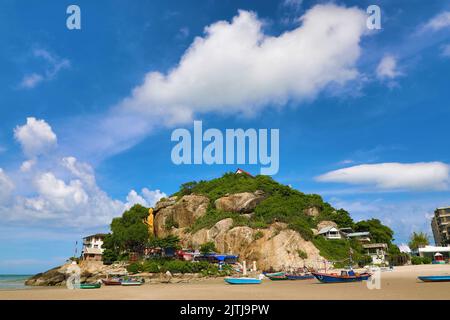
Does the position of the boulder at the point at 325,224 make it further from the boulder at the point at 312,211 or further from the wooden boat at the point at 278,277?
the wooden boat at the point at 278,277

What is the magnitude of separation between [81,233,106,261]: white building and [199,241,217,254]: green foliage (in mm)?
32709

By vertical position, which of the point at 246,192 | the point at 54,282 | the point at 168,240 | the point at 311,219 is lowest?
the point at 54,282

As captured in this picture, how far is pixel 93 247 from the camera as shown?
88.9 meters

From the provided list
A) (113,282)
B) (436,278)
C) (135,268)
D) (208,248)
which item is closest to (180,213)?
(208,248)

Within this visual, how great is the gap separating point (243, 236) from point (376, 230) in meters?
32.2

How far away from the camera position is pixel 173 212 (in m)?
81.4

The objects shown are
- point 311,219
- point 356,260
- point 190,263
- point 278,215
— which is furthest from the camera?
point 311,219

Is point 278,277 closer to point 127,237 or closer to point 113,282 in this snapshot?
point 113,282

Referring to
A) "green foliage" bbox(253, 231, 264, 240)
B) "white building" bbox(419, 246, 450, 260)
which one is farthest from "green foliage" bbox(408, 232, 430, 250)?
"green foliage" bbox(253, 231, 264, 240)

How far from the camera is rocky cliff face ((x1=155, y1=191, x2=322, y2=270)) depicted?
60875mm
